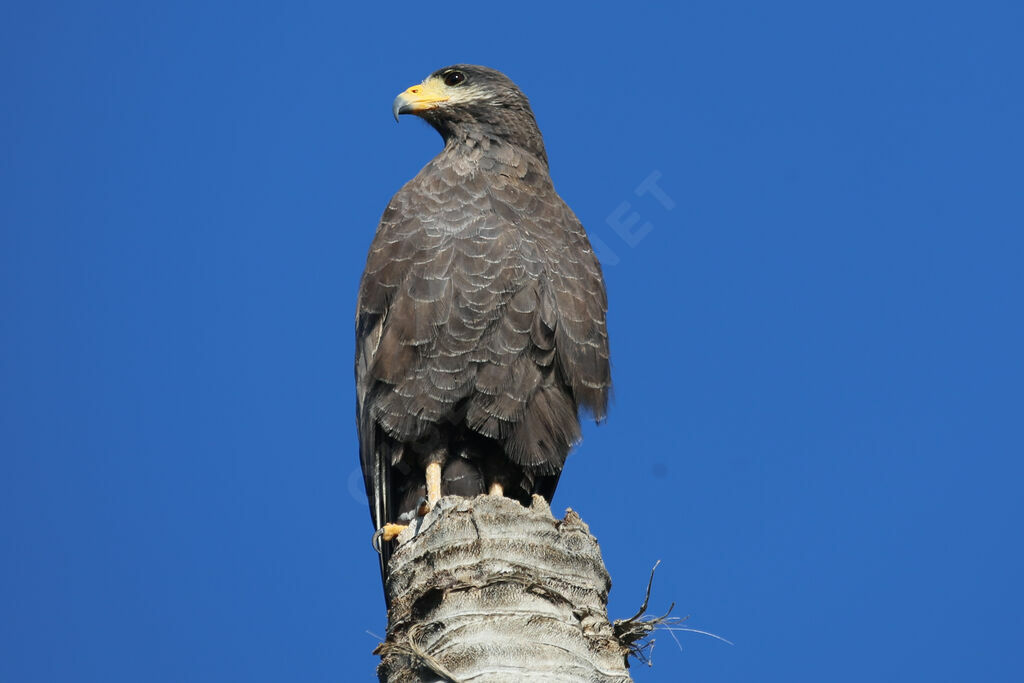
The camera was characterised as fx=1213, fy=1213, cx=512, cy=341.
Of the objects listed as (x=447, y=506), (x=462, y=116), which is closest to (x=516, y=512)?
(x=447, y=506)

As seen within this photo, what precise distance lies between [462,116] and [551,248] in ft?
4.95

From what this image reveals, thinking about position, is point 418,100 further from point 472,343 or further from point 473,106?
point 472,343

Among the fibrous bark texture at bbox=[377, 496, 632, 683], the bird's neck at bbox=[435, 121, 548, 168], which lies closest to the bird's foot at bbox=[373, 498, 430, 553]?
the fibrous bark texture at bbox=[377, 496, 632, 683]

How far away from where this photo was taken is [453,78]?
8758mm

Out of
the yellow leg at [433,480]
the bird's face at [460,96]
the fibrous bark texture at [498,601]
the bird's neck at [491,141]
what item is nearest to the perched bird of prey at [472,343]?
the yellow leg at [433,480]

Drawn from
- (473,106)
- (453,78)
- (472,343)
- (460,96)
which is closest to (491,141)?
(473,106)

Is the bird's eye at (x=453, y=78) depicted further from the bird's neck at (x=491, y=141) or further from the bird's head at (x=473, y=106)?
the bird's neck at (x=491, y=141)

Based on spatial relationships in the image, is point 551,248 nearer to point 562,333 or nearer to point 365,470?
point 562,333

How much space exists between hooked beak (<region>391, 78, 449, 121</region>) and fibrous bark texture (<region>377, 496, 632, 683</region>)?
12.9 ft

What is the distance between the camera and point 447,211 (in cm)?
766

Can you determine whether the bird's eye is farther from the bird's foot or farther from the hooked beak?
the bird's foot

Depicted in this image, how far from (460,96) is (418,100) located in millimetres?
305

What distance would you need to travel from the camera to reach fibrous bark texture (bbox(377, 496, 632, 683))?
483 centimetres

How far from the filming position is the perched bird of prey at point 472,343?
7.17 metres
